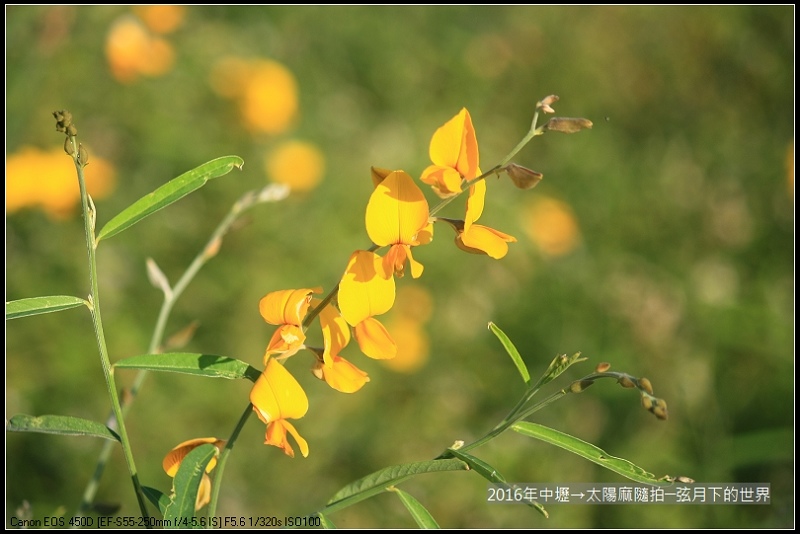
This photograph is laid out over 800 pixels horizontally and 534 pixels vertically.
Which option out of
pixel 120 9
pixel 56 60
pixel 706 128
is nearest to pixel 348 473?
pixel 56 60

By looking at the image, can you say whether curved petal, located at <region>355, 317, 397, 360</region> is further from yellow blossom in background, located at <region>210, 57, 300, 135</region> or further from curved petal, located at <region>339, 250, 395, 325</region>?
yellow blossom in background, located at <region>210, 57, 300, 135</region>

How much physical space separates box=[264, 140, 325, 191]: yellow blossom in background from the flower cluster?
2085 mm

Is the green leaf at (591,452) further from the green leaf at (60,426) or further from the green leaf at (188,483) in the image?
the green leaf at (60,426)

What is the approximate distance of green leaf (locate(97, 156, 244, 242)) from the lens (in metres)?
0.87

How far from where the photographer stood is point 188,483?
745 mm

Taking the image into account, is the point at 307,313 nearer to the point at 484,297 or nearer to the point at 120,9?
the point at 484,297

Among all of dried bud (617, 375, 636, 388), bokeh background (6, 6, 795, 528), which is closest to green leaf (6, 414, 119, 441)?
dried bud (617, 375, 636, 388)

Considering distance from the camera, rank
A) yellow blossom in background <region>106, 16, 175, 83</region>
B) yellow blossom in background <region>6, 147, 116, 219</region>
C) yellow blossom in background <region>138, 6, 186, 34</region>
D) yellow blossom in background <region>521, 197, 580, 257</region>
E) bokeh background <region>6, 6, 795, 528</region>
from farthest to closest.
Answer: yellow blossom in background <region>521, 197, 580, 257</region> → yellow blossom in background <region>138, 6, 186, 34</region> → yellow blossom in background <region>106, 16, 175, 83</region> → yellow blossom in background <region>6, 147, 116, 219</region> → bokeh background <region>6, 6, 795, 528</region>

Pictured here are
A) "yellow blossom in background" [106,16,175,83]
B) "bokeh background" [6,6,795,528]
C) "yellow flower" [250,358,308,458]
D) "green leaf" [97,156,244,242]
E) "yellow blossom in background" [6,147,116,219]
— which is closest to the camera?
"yellow flower" [250,358,308,458]

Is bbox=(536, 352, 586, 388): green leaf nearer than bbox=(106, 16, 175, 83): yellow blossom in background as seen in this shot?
Yes

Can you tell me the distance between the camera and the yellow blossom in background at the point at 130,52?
8.58ft

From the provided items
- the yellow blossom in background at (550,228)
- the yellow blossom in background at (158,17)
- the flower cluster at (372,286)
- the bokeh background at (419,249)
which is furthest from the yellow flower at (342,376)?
the yellow blossom in background at (158,17)

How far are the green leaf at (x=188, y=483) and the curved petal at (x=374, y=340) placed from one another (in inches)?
7.5

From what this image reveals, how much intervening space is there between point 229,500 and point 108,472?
1.11 feet
